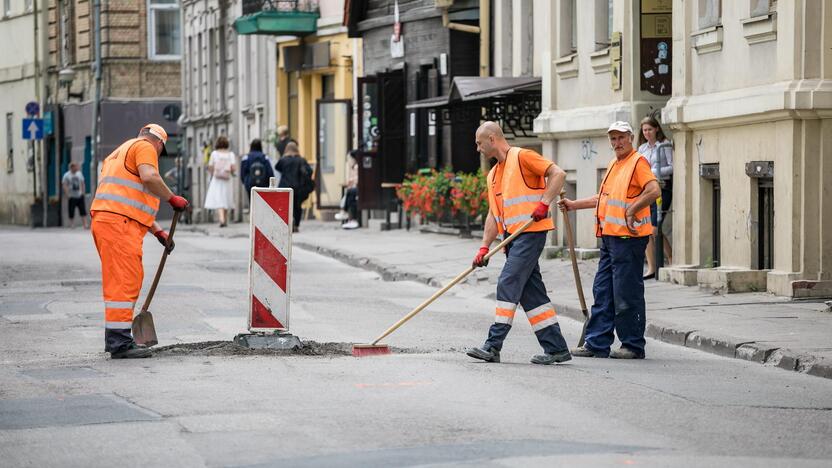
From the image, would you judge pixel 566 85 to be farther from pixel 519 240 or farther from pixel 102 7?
pixel 102 7

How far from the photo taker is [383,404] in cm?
967

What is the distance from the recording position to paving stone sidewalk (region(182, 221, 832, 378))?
12.7m

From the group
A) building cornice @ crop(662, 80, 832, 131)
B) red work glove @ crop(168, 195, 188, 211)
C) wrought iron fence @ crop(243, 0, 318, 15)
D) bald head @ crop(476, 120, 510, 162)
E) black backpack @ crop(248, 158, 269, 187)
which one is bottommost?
red work glove @ crop(168, 195, 188, 211)

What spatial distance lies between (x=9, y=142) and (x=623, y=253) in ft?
164

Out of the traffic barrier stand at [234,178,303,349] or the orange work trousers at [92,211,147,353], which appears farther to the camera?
the traffic barrier stand at [234,178,303,349]

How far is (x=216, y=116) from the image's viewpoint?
49500 mm

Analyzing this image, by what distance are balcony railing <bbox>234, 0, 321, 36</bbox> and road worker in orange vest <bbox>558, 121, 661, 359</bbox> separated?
28089 mm

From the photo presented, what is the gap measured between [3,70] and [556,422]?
178ft

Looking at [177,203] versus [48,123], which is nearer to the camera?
[177,203]

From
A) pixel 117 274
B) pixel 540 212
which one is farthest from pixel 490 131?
pixel 117 274

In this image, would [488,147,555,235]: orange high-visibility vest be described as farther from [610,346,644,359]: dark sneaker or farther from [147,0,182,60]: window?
[147,0,182,60]: window

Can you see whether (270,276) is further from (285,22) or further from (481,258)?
(285,22)

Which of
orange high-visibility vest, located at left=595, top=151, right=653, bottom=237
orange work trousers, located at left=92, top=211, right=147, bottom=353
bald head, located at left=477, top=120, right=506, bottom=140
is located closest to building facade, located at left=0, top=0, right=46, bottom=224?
orange work trousers, located at left=92, top=211, right=147, bottom=353

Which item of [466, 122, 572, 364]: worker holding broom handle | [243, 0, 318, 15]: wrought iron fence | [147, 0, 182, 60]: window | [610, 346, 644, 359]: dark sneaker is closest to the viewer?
[466, 122, 572, 364]: worker holding broom handle
